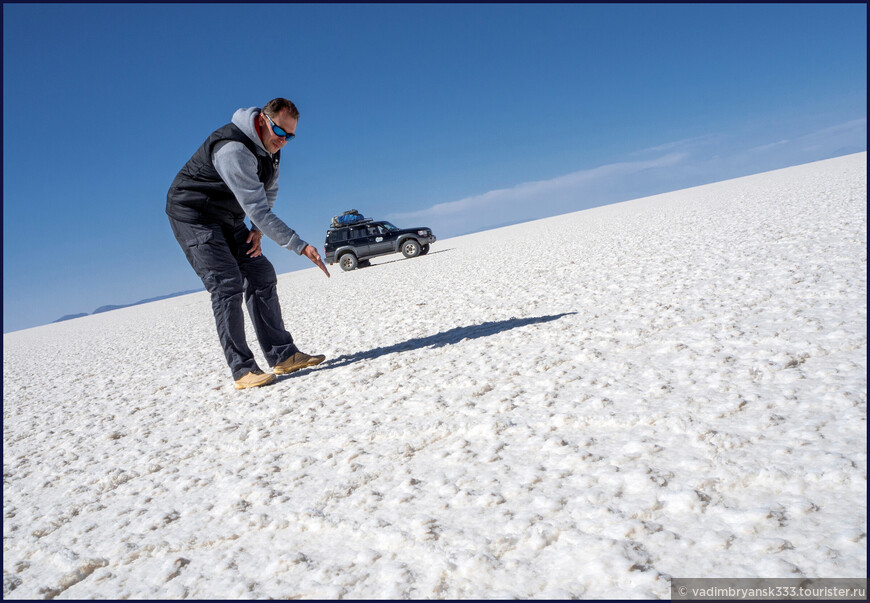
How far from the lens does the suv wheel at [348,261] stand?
67.5ft

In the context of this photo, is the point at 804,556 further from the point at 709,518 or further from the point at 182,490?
the point at 182,490

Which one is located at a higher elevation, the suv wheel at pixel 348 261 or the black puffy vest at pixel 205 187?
the black puffy vest at pixel 205 187

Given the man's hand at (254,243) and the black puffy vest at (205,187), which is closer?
the black puffy vest at (205,187)

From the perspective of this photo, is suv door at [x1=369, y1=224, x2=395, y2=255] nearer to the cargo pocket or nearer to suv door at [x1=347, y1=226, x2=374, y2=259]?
suv door at [x1=347, y1=226, x2=374, y2=259]

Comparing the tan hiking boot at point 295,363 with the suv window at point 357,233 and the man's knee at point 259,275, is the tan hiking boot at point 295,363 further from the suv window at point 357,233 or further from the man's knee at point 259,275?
the suv window at point 357,233

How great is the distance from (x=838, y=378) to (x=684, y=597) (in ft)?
4.86

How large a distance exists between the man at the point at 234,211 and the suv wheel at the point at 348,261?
1671 cm

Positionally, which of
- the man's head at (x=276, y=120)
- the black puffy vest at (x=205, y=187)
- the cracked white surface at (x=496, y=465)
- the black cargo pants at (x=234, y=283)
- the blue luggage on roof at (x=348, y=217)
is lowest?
the cracked white surface at (x=496, y=465)

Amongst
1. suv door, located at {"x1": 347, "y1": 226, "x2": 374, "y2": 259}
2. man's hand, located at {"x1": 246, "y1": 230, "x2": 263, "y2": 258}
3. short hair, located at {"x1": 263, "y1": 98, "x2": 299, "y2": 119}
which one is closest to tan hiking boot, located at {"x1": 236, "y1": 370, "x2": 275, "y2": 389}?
man's hand, located at {"x1": 246, "y1": 230, "x2": 263, "y2": 258}

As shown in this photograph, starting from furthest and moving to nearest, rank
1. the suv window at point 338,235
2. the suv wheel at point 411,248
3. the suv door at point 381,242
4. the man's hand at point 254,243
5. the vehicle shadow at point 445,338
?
the suv window at point 338,235, the suv door at point 381,242, the suv wheel at point 411,248, the vehicle shadow at point 445,338, the man's hand at point 254,243

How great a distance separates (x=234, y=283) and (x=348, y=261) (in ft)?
56.3

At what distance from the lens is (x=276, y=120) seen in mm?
3410

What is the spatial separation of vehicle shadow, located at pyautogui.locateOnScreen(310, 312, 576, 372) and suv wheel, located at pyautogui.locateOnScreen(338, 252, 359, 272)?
53.4ft

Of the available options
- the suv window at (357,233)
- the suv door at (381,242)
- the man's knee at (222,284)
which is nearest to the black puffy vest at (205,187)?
the man's knee at (222,284)
